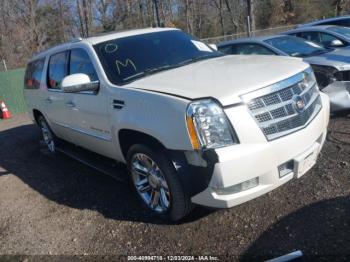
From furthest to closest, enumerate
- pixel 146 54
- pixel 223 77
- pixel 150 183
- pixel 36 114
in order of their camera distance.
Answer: pixel 36 114, pixel 146 54, pixel 150 183, pixel 223 77

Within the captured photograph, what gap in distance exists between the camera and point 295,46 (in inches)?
307

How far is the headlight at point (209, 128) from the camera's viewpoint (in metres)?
3.19

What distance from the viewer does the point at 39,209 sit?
4840 mm

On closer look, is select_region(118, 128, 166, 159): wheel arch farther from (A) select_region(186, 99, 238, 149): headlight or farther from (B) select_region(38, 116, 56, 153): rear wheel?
(B) select_region(38, 116, 56, 153): rear wheel

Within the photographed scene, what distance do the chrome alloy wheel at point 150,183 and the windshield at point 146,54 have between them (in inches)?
34.5

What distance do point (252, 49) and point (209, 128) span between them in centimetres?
517

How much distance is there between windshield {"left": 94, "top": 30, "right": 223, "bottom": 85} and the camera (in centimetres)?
430

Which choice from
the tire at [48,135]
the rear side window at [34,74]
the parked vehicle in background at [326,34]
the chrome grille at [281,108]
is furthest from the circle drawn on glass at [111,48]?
the parked vehicle in background at [326,34]

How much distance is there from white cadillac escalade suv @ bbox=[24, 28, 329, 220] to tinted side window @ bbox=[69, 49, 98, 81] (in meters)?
0.01

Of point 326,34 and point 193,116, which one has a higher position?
point 326,34

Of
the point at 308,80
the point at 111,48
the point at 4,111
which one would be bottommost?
the point at 4,111

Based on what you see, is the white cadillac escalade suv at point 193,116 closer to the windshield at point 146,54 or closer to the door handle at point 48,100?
the windshield at point 146,54

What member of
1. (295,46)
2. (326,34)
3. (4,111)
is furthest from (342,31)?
(4,111)

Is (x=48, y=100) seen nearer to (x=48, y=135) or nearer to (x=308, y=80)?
(x=48, y=135)
